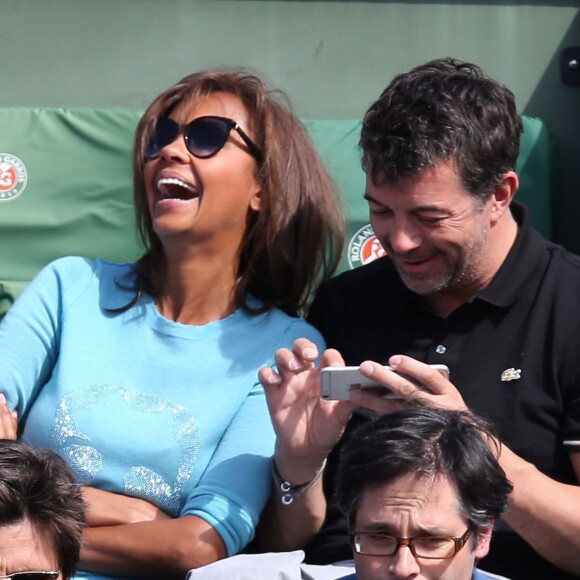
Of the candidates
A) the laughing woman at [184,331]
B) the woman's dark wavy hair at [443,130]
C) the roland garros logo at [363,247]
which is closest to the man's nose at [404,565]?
the laughing woman at [184,331]

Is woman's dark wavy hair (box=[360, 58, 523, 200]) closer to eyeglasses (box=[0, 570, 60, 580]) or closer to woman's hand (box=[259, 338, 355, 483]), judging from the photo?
woman's hand (box=[259, 338, 355, 483])

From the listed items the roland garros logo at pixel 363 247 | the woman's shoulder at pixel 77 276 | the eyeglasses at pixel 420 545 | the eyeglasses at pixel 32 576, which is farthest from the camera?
the roland garros logo at pixel 363 247

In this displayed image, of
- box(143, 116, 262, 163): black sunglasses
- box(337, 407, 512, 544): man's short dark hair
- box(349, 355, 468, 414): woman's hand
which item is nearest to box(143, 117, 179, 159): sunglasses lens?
box(143, 116, 262, 163): black sunglasses

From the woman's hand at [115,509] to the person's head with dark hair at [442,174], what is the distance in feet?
2.58

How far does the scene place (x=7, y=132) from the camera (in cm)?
388

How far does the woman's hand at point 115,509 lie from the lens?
2.71 meters

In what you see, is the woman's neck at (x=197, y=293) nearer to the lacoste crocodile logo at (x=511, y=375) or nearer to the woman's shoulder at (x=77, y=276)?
the woman's shoulder at (x=77, y=276)

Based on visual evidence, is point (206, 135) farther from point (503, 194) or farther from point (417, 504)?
point (417, 504)

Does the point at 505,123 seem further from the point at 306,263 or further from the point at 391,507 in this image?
the point at 391,507

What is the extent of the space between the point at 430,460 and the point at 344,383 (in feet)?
1.13

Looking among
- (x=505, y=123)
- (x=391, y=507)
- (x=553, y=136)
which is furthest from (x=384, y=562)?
(x=553, y=136)

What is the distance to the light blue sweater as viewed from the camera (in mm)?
2775

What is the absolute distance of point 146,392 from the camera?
286 centimetres

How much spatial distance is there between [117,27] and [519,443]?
2.11m
